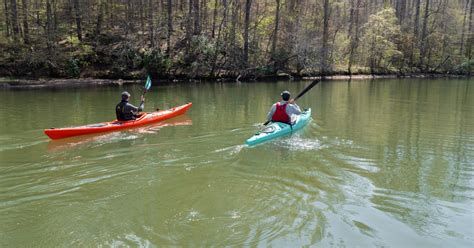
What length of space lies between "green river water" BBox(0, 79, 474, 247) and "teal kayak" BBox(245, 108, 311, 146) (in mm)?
193

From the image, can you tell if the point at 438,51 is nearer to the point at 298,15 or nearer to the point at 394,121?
the point at 298,15

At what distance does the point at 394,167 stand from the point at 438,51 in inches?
1793

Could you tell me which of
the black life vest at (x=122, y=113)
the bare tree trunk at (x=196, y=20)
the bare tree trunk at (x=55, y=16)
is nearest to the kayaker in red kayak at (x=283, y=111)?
the black life vest at (x=122, y=113)

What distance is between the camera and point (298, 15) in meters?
37.7

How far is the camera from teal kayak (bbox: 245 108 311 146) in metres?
9.31

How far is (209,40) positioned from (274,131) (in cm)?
2621

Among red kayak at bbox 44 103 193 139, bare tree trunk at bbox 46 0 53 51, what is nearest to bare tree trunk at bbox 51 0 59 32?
bare tree trunk at bbox 46 0 53 51

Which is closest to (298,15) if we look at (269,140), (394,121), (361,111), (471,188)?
(361,111)

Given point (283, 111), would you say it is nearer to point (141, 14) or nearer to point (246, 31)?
point (246, 31)

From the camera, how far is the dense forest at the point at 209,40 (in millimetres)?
30719

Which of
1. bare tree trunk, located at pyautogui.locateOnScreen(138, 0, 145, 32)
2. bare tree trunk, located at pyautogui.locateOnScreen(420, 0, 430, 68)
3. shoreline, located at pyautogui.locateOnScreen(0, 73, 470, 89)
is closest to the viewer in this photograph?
shoreline, located at pyautogui.locateOnScreen(0, 73, 470, 89)

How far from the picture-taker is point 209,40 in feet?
114

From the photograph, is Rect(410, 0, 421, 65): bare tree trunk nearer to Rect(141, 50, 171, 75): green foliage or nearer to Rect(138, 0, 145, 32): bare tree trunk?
Rect(141, 50, 171, 75): green foliage

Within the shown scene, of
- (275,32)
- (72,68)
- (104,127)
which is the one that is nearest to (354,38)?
(275,32)
